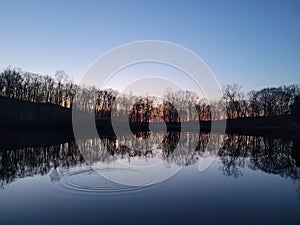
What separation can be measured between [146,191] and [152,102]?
69.6 metres

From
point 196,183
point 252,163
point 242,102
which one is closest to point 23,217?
point 196,183

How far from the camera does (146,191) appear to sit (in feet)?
36.2

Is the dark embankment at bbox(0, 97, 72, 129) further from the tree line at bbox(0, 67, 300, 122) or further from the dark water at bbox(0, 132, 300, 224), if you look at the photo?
the dark water at bbox(0, 132, 300, 224)

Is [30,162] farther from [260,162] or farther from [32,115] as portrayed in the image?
[32,115]

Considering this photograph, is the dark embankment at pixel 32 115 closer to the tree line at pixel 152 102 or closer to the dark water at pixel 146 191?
the tree line at pixel 152 102

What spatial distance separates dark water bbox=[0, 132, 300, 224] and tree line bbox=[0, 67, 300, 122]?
5623 cm

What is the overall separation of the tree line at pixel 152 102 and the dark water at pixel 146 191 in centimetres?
5623

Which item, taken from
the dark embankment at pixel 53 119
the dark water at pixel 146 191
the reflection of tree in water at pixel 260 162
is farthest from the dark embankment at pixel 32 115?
the reflection of tree in water at pixel 260 162

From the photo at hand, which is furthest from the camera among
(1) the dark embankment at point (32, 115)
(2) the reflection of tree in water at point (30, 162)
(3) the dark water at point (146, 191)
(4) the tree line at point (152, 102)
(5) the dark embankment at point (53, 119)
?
(4) the tree line at point (152, 102)

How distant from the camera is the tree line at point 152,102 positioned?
74812 mm

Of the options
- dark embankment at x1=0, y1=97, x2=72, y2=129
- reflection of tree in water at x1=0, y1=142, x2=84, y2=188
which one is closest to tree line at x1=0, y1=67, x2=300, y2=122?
dark embankment at x1=0, y1=97, x2=72, y2=129

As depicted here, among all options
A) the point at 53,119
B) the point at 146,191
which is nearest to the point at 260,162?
the point at 146,191

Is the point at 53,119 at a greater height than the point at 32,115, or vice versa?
the point at 32,115

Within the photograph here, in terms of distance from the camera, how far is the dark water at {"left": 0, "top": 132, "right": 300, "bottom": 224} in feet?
27.6
